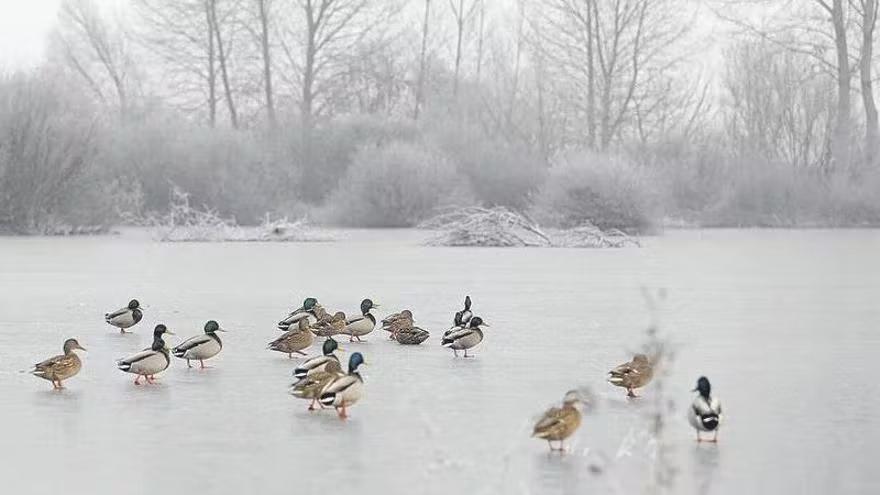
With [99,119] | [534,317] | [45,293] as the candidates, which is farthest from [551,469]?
[99,119]

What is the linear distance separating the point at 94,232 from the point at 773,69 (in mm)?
31447

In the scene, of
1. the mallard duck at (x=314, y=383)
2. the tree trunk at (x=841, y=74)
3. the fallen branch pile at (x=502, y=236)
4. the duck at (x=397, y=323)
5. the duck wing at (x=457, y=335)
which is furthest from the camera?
the tree trunk at (x=841, y=74)

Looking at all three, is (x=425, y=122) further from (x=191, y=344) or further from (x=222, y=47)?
(x=191, y=344)

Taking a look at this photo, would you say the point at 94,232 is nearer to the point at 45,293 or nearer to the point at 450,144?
the point at 450,144

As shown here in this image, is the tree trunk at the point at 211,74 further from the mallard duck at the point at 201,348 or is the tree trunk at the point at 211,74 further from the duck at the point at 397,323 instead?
the mallard duck at the point at 201,348

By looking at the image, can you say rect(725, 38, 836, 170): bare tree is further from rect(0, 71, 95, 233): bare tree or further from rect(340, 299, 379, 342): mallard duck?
rect(340, 299, 379, 342): mallard duck

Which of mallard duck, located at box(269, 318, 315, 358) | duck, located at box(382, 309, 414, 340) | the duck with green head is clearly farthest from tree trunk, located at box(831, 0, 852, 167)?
the duck with green head

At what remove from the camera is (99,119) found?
4012 cm

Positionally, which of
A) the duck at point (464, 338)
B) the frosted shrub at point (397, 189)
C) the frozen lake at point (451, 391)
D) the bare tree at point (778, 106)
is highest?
the bare tree at point (778, 106)

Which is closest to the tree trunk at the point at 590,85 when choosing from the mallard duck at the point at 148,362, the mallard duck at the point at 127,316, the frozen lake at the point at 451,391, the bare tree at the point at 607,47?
the bare tree at the point at 607,47

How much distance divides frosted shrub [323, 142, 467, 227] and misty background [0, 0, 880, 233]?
6 cm

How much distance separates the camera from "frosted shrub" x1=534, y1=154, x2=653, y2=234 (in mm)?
37375

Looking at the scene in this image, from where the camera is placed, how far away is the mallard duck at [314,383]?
8859 mm

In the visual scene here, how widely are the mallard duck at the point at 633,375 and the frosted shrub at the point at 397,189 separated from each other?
33.2 m
